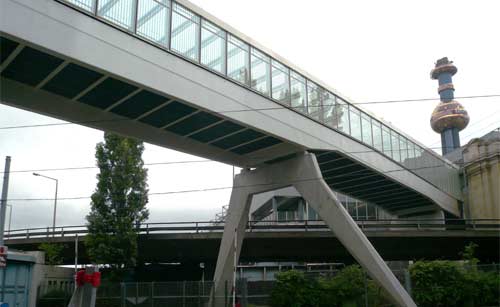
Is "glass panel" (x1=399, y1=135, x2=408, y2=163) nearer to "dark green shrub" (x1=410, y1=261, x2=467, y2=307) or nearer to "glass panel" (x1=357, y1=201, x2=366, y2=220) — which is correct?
"dark green shrub" (x1=410, y1=261, x2=467, y2=307)

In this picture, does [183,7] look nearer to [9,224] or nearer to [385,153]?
[385,153]

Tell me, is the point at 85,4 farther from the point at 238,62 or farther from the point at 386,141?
Result: the point at 386,141

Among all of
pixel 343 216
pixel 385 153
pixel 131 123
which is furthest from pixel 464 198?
pixel 131 123

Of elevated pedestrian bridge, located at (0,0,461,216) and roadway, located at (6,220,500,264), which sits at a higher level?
elevated pedestrian bridge, located at (0,0,461,216)

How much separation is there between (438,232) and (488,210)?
1146cm

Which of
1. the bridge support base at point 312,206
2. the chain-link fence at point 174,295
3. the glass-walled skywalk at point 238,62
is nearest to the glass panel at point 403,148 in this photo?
the glass-walled skywalk at point 238,62

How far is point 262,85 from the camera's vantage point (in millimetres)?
25156

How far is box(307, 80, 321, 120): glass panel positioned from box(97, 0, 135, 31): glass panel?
11900 mm

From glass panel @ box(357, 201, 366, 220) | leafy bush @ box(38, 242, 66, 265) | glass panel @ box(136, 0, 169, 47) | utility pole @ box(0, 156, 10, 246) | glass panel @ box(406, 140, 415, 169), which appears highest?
glass panel @ box(136, 0, 169, 47)

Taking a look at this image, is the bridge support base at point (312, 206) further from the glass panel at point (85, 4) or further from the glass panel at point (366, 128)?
the glass panel at point (85, 4)

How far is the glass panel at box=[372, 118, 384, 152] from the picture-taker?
34.2 metres

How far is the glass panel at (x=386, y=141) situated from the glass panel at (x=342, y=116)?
17.1ft

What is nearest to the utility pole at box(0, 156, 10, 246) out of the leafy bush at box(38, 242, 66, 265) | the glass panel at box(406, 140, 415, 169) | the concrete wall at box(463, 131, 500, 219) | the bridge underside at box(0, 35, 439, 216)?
the bridge underside at box(0, 35, 439, 216)

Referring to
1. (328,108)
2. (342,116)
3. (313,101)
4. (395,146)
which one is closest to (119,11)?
(313,101)
